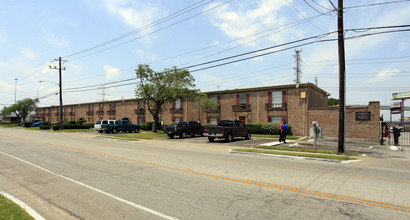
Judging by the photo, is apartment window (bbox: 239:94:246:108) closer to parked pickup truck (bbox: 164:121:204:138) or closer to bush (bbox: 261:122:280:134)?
bush (bbox: 261:122:280:134)

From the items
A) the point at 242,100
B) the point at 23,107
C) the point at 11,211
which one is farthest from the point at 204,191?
the point at 23,107

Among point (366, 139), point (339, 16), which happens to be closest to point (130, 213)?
point (339, 16)

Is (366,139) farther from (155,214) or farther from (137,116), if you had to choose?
(137,116)

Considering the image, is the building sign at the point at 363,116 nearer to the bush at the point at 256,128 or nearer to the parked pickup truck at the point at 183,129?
the bush at the point at 256,128

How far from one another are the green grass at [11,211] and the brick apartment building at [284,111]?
83.0 feet

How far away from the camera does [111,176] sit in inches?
301

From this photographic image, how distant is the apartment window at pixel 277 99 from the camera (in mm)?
29781

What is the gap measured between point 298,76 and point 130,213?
45721 millimetres

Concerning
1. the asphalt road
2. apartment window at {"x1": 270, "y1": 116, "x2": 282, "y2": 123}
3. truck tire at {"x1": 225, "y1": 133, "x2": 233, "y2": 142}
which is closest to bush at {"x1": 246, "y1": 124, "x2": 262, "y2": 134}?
apartment window at {"x1": 270, "y1": 116, "x2": 282, "y2": 123}

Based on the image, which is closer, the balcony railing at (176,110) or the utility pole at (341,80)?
the utility pole at (341,80)

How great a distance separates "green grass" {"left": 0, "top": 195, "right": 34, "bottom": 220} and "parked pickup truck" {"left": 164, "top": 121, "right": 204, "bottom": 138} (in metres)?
20.6

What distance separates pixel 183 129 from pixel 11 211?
71.2 ft

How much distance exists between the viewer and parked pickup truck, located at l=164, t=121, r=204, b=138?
25594 mm

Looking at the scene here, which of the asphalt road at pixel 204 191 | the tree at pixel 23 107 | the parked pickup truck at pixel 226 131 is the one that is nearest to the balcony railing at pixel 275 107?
the parked pickup truck at pixel 226 131
